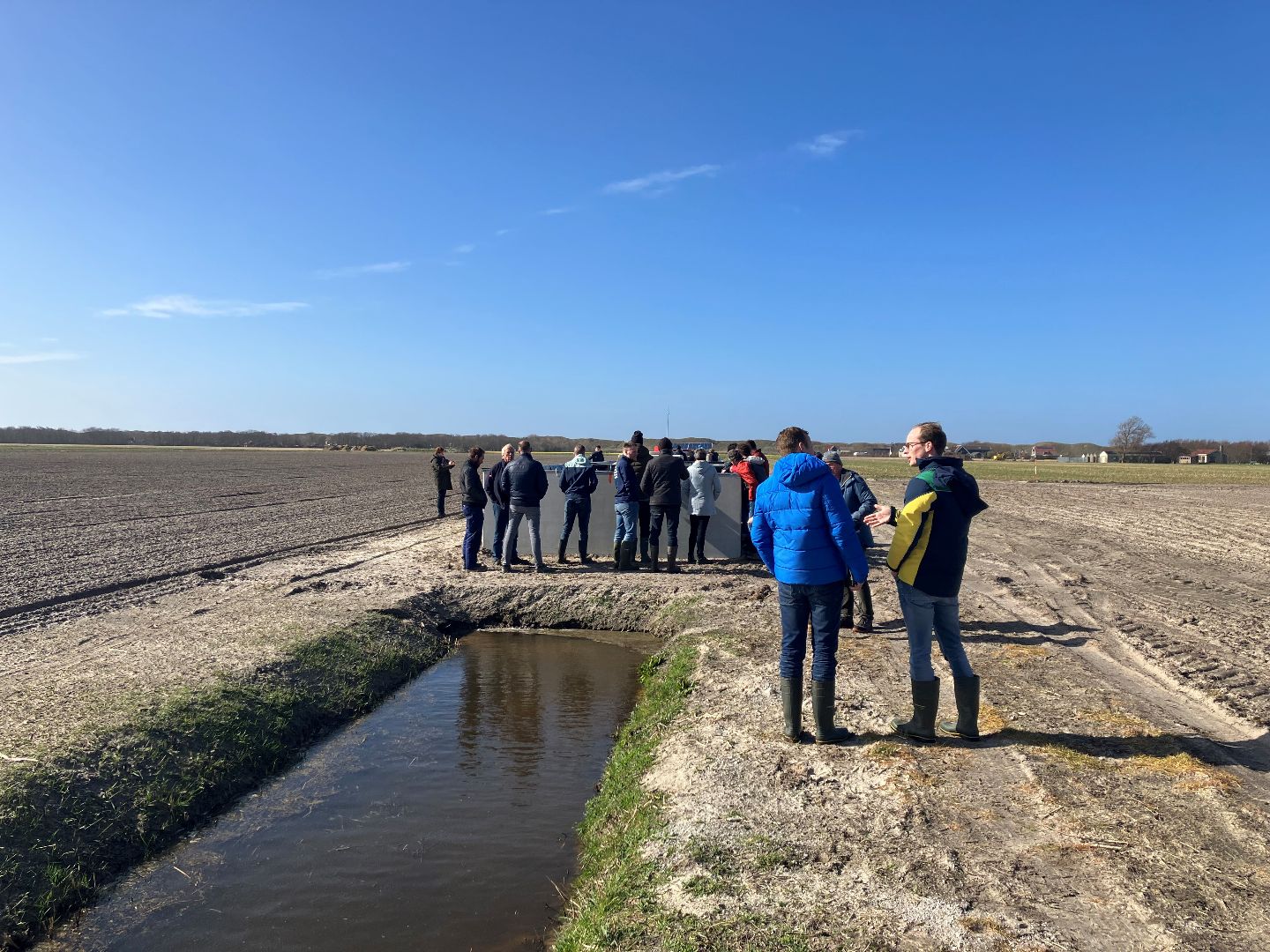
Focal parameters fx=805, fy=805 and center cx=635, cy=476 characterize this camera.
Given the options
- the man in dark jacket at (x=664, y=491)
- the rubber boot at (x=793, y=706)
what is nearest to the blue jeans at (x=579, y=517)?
the man in dark jacket at (x=664, y=491)

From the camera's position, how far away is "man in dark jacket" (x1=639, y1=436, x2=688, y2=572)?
11.5 m

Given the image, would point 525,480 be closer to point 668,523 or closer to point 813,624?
point 668,523

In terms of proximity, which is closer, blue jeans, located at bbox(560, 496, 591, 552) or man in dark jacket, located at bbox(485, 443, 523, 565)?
man in dark jacket, located at bbox(485, 443, 523, 565)

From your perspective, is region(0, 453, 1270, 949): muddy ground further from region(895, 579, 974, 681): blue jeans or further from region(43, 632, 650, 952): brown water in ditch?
region(43, 632, 650, 952): brown water in ditch

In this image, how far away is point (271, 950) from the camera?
388cm

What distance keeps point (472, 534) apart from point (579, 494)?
1.71 m

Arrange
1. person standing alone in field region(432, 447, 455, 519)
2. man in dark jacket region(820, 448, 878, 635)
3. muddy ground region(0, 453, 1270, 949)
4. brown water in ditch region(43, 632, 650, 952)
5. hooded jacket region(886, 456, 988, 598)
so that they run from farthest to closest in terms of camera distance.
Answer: person standing alone in field region(432, 447, 455, 519) < man in dark jacket region(820, 448, 878, 635) < hooded jacket region(886, 456, 988, 598) < brown water in ditch region(43, 632, 650, 952) < muddy ground region(0, 453, 1270, 949)

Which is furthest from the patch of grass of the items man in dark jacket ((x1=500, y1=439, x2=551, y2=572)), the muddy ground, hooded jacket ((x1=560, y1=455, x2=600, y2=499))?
hooded jacket ((x1=560, y1=455, x2=600, y2=499))

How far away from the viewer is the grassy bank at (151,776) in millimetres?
4160

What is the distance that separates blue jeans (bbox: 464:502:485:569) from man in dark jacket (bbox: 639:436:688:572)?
246 centimetres

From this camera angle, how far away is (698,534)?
12609 millimetres

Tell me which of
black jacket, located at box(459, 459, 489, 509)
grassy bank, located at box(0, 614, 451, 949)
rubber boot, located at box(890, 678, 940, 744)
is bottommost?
grassy bank, located at box(0, 614, 451, 949)

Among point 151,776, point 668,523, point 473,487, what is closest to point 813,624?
point 151,776

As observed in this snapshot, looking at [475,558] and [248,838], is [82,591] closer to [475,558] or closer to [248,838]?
[475,558]
